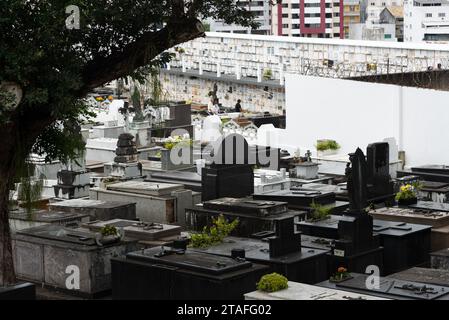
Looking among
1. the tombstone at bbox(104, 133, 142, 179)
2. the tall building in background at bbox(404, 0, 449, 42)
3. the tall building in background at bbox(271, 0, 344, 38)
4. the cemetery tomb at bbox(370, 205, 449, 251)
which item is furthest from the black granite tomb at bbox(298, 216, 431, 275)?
the tall building in background at bbox(271, 0, 344, 38)

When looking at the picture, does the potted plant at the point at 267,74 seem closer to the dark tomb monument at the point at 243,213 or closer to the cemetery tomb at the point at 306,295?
the dark tomb monument at the point at 243,213

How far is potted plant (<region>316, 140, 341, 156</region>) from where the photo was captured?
90.8 feet

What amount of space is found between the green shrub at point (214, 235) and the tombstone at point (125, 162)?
272 inches

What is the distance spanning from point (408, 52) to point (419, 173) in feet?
48.3

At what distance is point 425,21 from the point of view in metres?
94.8

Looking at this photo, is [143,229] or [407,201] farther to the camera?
[407,201]

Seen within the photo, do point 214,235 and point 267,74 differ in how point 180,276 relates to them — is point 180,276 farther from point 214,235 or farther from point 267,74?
point 267,74

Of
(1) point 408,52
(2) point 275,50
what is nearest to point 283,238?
(1) point 408,52

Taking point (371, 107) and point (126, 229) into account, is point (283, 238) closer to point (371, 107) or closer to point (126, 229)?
point (126, 229)

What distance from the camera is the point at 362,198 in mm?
17188

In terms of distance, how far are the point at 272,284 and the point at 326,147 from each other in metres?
14.4

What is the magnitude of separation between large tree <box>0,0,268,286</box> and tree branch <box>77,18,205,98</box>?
0.04ft

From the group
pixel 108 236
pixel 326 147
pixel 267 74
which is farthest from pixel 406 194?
pixel 267 74

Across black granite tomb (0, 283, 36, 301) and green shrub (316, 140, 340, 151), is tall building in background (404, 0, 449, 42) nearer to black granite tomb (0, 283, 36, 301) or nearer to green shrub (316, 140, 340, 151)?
green shrub (316, 140, 340, 151)
